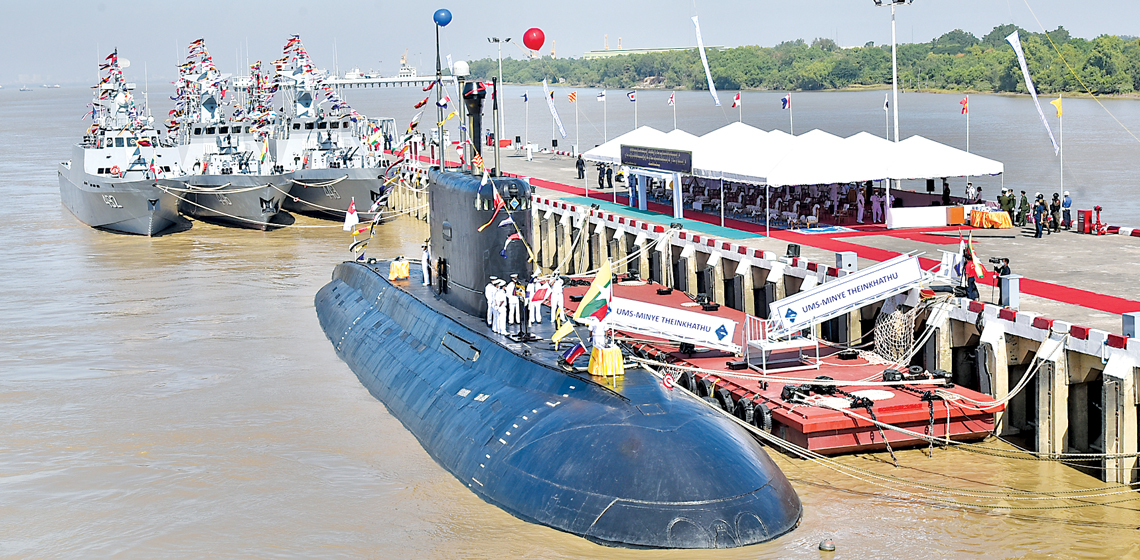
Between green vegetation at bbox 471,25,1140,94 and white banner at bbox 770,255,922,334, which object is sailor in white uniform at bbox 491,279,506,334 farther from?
green vegetation at bbox 471,25,1140,94

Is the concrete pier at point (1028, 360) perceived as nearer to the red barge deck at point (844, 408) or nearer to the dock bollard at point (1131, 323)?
the dock bollard at point (1131, 323)

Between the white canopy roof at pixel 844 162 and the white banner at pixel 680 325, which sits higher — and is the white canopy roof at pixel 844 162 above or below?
above

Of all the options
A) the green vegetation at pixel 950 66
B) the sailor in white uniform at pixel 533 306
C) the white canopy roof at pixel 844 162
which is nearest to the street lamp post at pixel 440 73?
the sailor in white uniform at pixel 533 306

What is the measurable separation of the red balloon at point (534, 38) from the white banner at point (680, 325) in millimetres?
4663

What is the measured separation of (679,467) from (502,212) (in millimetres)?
6786

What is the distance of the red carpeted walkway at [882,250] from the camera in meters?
21.4

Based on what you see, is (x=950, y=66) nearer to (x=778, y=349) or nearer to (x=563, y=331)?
(x=778, y=349)

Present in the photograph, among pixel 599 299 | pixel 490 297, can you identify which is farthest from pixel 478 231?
pixel 599 299

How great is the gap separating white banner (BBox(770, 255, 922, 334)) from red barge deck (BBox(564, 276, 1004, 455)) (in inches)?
35.7

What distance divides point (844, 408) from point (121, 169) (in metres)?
43.1

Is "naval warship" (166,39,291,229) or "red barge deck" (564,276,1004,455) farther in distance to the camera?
"naval warship" (166,39,291,229)

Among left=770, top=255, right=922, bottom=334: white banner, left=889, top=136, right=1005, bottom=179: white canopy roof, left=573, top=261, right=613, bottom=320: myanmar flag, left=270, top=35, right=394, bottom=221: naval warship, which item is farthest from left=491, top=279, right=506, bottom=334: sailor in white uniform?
left=270, top=35, right=394, bottom=221: naval warship

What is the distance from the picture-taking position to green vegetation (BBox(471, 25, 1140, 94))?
377 feet

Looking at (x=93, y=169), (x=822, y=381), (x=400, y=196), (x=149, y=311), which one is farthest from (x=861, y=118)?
(x=822, y=381)
